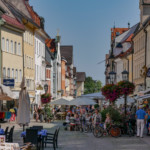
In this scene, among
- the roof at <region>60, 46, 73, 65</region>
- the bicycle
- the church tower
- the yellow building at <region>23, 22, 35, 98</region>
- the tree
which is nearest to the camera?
the bicycle

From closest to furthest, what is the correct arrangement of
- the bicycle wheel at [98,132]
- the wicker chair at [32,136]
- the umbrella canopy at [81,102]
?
the wicker chair at [32,136] → the bicycle wheel at [98,132] → the umbrella canopy at [81,102]

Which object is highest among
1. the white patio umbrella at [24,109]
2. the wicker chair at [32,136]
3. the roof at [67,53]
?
the roof at [67,53]

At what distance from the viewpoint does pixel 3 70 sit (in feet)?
158

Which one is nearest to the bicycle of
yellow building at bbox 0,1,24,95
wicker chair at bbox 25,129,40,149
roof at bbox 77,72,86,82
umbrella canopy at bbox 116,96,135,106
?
wicker chair at bbox 25,129,40,149

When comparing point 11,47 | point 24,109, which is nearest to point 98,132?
point 24,109

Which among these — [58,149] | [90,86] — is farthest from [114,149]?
[90,86]

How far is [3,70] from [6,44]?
299cm

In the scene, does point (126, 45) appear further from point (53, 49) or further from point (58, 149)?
point (58, 149)

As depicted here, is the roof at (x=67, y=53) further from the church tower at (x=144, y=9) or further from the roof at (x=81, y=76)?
the church tower at (x=144, y=9)

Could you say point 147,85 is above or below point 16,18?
below

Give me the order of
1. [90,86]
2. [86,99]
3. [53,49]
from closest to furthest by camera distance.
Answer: [86,99] < [53,49] < [90,86]

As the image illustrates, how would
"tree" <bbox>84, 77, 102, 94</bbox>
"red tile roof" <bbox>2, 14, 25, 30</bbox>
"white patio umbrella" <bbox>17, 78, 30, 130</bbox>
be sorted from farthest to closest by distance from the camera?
"tree" <bbox>84, 77, 102, 94</bbox>, "red tile roof" <bbox>2, 14, 25, 30</bbox>, "white patio umbrella" <bbox>17, 78, 30, 130</bbox>

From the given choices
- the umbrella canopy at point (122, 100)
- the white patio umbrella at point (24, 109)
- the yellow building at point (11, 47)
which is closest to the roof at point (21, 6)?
the yellow building at point (11, 47)

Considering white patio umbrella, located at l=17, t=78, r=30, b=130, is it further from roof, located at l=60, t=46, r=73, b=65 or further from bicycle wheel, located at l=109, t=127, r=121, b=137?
roof, located at l=60, t=46, r=73, b=65
